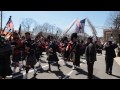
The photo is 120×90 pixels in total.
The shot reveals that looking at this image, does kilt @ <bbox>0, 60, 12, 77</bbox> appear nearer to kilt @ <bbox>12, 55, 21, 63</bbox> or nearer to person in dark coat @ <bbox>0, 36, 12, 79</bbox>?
person in dark coat @ <bbox>0, 36, 12, 79</bbox>

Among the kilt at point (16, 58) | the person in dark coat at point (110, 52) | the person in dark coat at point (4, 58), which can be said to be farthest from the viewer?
the person in dark coat at point (110, 52)

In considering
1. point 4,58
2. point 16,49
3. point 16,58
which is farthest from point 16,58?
point 4,58

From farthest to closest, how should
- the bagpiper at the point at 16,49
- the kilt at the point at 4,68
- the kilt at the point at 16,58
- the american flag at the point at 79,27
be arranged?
the american flag at the point at 79,27
the kilt at the point at 16,58
the bagpiper at the point at 16,49
the kilt at the point at 4,68

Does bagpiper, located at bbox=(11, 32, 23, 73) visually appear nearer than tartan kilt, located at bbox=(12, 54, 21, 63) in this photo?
Yes

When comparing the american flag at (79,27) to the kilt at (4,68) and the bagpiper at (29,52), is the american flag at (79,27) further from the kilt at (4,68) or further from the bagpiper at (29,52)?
the kilt at (4,68)

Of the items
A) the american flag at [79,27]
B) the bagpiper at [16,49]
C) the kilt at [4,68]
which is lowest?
the kilt at [4,68]

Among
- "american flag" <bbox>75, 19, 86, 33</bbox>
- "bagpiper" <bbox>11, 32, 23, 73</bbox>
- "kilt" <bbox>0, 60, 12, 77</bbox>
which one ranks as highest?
"american flag" <bbox>75, 19, 86, 33</bbox>

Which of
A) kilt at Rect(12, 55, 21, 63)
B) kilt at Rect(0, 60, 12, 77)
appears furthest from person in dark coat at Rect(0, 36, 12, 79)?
kilt at Rect(12, 55, 21, 63)

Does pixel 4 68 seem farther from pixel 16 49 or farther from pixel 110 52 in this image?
pixel 110 52

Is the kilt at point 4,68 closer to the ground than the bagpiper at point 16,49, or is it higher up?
closer to the ground

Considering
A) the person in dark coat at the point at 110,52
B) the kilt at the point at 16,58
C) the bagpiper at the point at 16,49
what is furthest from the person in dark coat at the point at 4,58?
the person in dark coat at the point at 110,52
